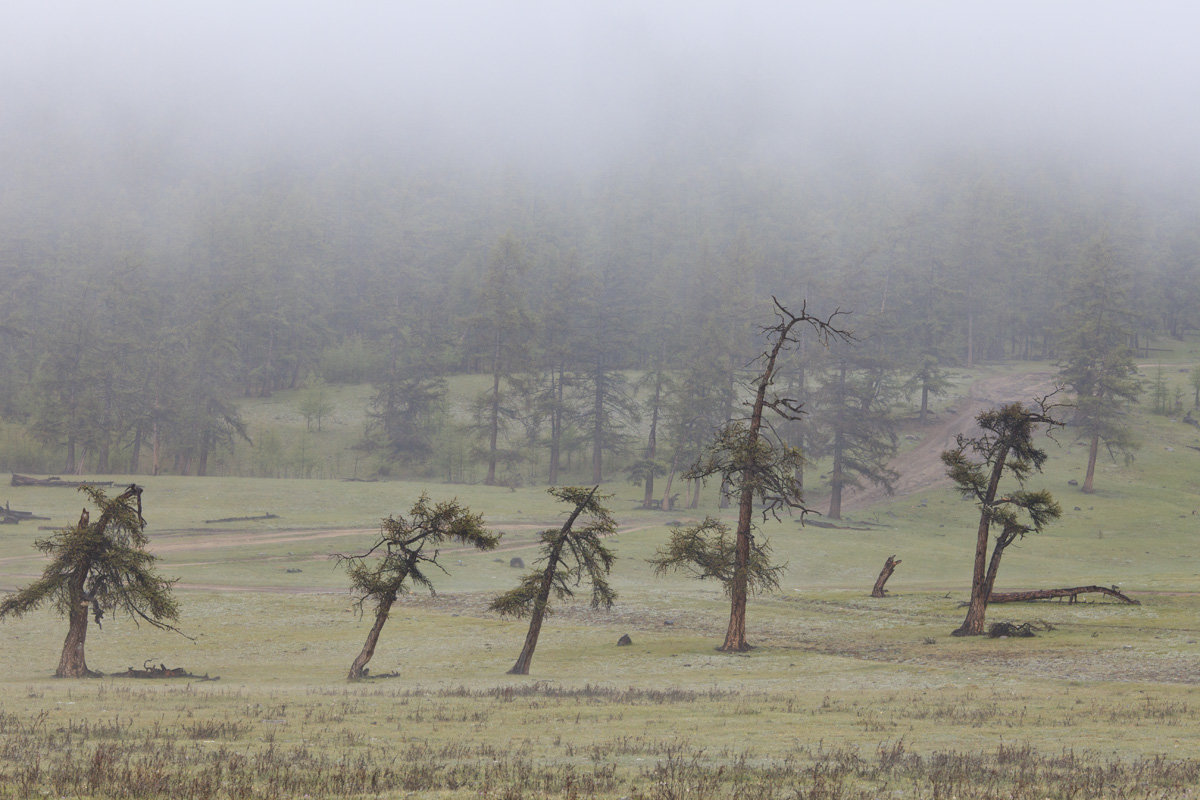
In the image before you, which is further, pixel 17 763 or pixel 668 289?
pixel 668 289

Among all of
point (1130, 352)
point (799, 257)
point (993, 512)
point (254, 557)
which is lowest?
point (254, 557)

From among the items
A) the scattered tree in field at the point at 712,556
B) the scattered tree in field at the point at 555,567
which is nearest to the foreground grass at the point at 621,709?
the scattered tree in field at the point at 555,567

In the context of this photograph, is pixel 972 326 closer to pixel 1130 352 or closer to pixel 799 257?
pixel 799 257

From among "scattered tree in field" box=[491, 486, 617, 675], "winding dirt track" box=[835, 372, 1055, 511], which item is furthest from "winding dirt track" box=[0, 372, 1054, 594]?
"scattered tree in field" box=[491, 486, 617, 675]

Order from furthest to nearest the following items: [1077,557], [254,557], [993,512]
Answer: [1077,557] → [254,557] → [993,512]

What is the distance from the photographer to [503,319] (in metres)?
102

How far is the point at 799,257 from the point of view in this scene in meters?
154

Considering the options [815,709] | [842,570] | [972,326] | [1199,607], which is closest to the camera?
[815,709]

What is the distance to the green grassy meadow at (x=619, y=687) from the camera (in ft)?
41.0

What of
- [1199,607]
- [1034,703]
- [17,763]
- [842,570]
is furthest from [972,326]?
[17,763]

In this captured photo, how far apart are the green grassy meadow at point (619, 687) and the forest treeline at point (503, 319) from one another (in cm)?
2698

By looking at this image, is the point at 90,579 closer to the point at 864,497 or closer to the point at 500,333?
the point at 500,333

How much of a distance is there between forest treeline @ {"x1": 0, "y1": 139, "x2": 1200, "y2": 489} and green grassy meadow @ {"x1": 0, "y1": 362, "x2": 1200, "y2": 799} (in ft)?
88.5

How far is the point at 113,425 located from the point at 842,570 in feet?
234
